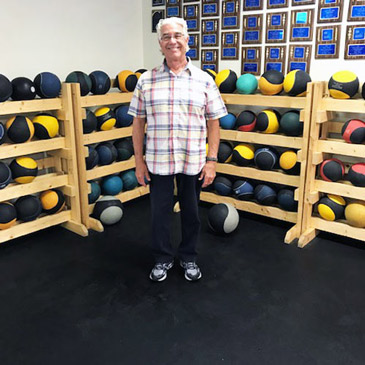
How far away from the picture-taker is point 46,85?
3346 mm

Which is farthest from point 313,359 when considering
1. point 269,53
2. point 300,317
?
point 269,53

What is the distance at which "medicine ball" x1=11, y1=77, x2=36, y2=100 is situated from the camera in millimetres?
3210

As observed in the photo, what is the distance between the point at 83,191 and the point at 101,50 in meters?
1.48

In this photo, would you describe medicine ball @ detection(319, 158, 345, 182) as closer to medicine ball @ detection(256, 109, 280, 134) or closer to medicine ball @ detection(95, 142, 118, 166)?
medicine ball @ detection(256, 109, 280, 134)

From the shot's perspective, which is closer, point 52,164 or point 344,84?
point 344,84

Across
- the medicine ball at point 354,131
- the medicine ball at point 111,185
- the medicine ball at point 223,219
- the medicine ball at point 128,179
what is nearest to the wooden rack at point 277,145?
the medicine ball at point 354,131

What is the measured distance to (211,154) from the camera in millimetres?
2768

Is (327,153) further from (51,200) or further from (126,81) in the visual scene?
(51,200)

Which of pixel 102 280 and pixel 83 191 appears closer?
pixel 102 280

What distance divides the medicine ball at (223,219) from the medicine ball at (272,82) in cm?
106

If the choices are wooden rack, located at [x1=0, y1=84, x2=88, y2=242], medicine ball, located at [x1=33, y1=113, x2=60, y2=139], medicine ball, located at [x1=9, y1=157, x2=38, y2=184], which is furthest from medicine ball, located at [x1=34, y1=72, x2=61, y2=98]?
medicine ball, located at [x1=9, y1=157, x2=38, y2=184]

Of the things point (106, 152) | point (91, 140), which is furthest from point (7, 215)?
point (106, 152)

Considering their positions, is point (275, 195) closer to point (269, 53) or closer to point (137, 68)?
point (269, 53)

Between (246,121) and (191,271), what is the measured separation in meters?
1.53
